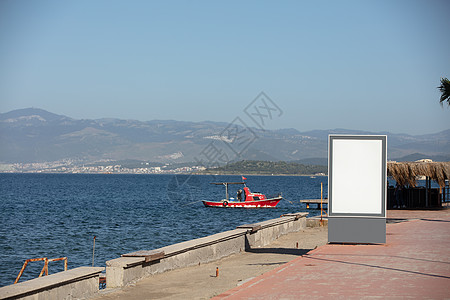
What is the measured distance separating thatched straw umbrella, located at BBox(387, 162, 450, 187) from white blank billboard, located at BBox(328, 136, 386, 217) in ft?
58.8

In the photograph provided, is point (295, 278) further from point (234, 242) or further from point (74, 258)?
point (74, 258)

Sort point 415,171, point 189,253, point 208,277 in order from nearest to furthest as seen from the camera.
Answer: point 208,277 → point 189,253 → point 415,171

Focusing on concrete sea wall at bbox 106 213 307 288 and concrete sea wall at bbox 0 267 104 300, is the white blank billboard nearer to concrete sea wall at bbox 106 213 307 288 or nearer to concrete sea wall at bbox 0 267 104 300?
concrete sea wall at bbox 106 213 307 288

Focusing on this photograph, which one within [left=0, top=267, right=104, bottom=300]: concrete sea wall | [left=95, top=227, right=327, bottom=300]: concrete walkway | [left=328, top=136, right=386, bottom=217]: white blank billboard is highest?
[left=328, top=136, right=386, bottom=217]: white blank billboard

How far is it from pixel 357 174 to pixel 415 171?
18378 millimetres

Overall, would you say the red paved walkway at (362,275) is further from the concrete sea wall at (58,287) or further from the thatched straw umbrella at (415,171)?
the thatched straw umbrella at (415,171)

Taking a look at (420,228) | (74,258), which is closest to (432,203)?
(420,228)

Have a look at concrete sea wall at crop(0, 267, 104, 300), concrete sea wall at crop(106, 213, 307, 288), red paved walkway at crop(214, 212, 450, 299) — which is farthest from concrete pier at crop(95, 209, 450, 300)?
concrete sea wall at crop(0, 267, 104, 300)

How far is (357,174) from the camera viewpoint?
1503cm

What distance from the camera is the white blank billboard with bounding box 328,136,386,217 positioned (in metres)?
14.9

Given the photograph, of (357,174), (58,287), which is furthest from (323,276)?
(58,287)

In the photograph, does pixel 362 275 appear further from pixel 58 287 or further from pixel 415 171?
pixel 415 171

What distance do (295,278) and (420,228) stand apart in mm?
11106

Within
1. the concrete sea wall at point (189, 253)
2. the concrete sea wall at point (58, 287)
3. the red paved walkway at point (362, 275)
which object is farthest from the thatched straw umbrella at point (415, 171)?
the concrete sea wall at point (58, 287)
